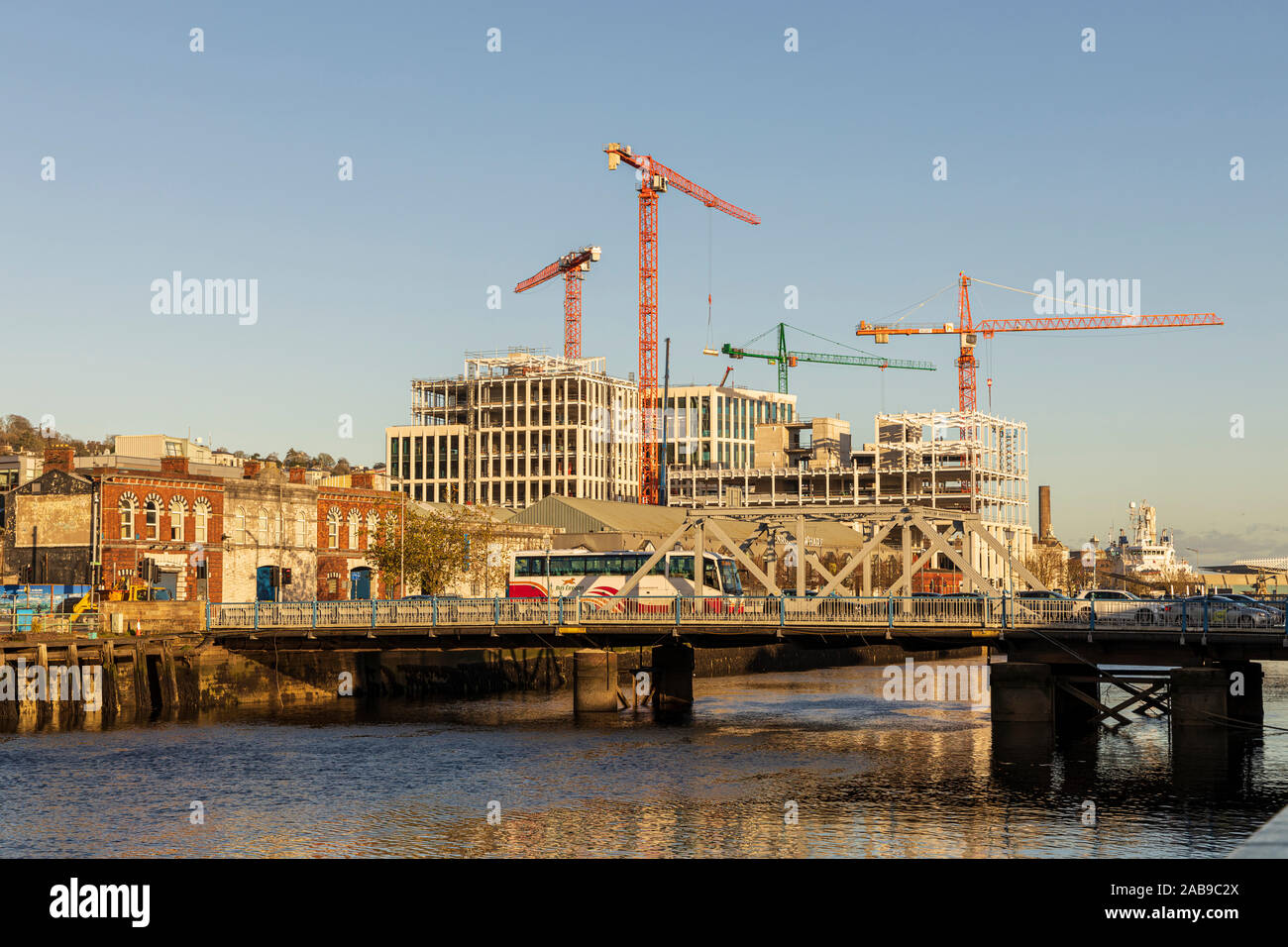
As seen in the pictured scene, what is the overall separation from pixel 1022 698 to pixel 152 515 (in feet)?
177

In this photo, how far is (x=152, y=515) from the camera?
85125mm

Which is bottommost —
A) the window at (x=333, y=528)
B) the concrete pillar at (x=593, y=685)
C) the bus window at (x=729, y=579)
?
the concrete pillar at (x=593, y=685)

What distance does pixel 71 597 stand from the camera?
8000 centimetres

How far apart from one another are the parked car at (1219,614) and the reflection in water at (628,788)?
183 inches

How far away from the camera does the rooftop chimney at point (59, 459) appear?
3364 inches

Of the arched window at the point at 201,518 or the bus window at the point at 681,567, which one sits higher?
the arched window at the point at 201,518

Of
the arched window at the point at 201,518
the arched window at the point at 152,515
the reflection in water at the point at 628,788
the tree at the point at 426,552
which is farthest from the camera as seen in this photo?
the tree at the point at 426,552

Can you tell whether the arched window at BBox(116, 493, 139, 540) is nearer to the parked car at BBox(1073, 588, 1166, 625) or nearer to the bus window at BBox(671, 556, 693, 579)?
the bus window at BBox(671, 556, 693, 579)

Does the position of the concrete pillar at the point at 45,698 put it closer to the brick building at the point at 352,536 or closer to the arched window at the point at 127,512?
the arched window at the point at 127,512

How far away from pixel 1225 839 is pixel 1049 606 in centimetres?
1965

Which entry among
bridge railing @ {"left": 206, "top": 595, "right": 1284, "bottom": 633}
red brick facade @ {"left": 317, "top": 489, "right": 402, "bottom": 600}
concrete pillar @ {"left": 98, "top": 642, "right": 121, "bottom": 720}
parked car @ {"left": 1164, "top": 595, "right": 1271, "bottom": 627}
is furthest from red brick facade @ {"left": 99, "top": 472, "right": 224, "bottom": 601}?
parked car @ {"left": 1164, "top": 595, "right": 1271, "bottom": 627}

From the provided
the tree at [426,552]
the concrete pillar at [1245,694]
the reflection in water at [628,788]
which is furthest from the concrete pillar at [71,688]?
the concrete pillar at [1245,694]
